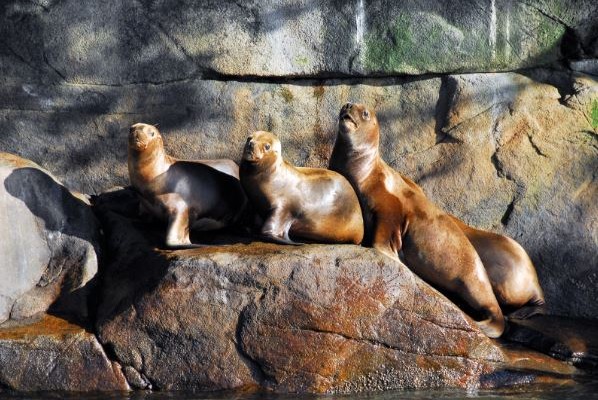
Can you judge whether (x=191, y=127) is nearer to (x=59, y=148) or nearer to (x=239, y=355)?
(x=59, y=148)

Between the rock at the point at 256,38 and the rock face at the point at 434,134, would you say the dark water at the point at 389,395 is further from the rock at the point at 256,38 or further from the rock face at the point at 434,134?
the rock at the point at 256,38

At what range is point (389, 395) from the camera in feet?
23.2

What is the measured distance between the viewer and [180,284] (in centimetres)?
728

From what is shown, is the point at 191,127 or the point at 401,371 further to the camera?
the point at 191,127

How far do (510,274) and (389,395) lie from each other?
1826 millimetres

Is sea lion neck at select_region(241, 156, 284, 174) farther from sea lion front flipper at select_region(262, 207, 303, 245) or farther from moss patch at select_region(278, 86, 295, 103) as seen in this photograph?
moss patch at select_region(278, 86, 295, 103)

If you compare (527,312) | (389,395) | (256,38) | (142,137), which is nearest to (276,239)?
(142,137)

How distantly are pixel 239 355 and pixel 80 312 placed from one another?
120cm

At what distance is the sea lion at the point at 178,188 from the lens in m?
8.18

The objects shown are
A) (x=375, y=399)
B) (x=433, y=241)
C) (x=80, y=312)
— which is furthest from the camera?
(x=433, y=241)

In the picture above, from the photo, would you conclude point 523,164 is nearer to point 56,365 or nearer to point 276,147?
point 276,147

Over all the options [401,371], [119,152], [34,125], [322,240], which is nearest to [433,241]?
[322,240]

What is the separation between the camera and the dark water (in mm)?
6938

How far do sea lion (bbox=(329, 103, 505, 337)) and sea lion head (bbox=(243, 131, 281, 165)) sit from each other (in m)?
0.64
